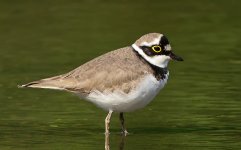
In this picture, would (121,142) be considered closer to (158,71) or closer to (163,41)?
(158,71)

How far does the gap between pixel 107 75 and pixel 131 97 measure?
555mm

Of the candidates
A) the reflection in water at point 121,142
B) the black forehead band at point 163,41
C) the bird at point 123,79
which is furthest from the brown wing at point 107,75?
the reflection in water at point 121,142

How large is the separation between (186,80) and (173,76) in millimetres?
472

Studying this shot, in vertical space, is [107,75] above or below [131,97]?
above

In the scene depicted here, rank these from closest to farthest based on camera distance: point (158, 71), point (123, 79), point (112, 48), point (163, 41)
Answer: point (123, 79) → point (158, 71) → point (163, 41) → point (112, 48)

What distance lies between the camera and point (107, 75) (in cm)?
1498

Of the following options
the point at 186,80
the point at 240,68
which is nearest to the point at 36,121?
the point at 186,80

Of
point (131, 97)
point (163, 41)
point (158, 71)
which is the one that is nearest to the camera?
point (131, 97)

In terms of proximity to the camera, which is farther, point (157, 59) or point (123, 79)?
point (157, 59)

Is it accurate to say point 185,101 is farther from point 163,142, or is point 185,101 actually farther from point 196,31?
point 196,31

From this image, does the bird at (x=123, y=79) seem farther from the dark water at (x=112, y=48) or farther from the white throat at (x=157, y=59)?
the dark water at (x=112, y=48)

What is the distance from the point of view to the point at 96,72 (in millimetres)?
15031

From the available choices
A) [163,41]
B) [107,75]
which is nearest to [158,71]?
[163,41]

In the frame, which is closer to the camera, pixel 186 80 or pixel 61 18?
pixel 186 80
